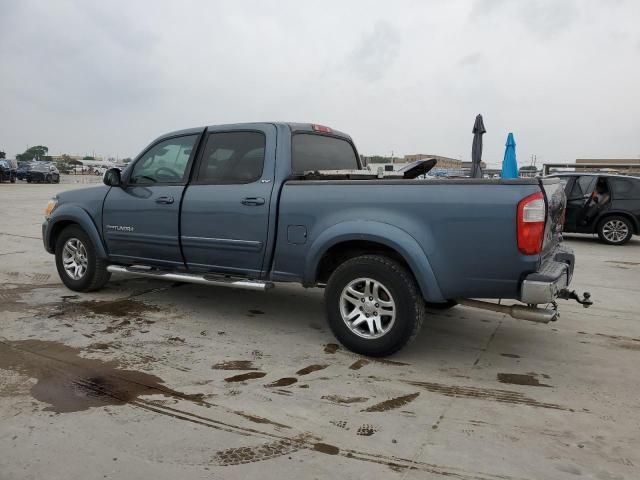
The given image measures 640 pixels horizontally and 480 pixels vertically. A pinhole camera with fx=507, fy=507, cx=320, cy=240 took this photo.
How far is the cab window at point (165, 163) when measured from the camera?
17.1 ft

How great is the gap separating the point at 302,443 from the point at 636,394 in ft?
7.88

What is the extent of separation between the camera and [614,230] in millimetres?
11344

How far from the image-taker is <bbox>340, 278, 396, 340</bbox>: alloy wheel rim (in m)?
3.98

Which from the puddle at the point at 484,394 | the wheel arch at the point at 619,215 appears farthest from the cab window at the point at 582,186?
the puddle at the point at 484,394

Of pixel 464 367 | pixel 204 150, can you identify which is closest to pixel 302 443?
pixel 464 367

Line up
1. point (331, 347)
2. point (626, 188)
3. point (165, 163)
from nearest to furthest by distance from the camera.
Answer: point (331, 347), point (165, 163), point (626, 188)

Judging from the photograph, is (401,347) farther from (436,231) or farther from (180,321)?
(180,321)

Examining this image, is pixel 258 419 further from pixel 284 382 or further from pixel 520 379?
pixel 520 379

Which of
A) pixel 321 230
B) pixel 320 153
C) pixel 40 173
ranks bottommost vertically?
pixel 321 230

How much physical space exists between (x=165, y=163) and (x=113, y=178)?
0.64m

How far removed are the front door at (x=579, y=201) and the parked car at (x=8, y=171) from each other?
37147mm

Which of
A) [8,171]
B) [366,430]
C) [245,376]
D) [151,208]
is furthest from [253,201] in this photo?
[8,171]

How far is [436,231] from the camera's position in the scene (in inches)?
146

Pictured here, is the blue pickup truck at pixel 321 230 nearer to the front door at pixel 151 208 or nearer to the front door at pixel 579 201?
the front door at pixel 151 208
